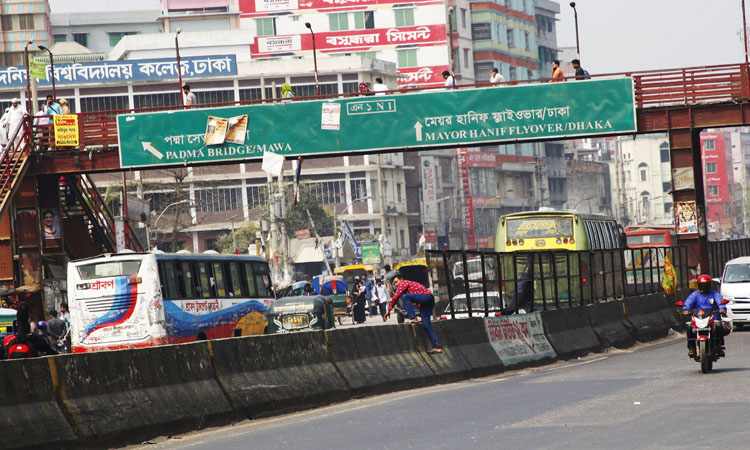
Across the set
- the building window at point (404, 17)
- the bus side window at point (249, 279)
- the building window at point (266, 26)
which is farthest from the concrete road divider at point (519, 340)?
the building window at point (266, 26)

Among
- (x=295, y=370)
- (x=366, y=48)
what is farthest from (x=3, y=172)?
(x=366, y=48)

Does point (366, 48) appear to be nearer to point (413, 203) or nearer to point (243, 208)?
point (413, 203)

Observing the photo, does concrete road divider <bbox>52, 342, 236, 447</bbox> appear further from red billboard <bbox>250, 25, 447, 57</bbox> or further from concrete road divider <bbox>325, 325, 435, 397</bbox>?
red billboard <bbox>250, 25, 447, 57</bbox>

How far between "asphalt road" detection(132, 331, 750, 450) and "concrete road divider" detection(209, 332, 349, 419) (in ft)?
0.82

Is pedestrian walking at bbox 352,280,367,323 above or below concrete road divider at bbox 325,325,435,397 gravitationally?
below

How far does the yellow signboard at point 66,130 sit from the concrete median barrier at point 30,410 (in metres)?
26.1

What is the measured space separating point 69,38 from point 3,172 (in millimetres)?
102246

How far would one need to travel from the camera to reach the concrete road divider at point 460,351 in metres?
19.4

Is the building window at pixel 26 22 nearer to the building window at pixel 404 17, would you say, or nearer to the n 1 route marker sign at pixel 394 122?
the building window at pixel 404 17

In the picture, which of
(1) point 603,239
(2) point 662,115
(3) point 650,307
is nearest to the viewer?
(3) point 650,307

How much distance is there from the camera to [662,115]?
34.7 meters

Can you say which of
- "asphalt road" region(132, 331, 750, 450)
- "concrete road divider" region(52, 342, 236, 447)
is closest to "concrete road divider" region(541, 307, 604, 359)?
"asphalt road" region(132, 331, 750, 450)

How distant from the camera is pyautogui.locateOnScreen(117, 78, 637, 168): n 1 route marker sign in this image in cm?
3431

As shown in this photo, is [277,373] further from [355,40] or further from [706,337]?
[355,40]
